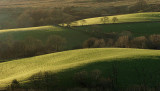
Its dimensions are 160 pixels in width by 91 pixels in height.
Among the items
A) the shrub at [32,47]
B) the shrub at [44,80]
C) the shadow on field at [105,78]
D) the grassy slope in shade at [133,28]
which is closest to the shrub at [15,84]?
the shadow on field at [105,78]

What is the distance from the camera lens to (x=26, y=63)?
3250 centimetres

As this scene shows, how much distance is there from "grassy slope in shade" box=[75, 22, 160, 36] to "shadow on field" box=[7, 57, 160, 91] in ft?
100

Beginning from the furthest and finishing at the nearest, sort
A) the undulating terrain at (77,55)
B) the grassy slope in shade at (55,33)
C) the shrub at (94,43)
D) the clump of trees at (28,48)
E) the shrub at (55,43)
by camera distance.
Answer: the grassy slope in shade at (55,33) → the shrub at (94,43) → the shrub at (55,43) → the clump of trees at (28,48) → the undulating terrain at (77,55)

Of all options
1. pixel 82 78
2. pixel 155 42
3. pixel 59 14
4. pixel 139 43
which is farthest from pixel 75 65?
pixel 59 14

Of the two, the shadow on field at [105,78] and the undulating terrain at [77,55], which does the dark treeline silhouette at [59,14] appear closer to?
the undulating terrain at [77,55]

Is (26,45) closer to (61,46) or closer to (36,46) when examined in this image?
(36,46)

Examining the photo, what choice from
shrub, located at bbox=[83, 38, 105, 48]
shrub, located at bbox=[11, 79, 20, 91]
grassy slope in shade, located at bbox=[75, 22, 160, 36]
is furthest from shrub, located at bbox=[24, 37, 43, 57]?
shrub, located at bbox=[11, 79, 20, 91]

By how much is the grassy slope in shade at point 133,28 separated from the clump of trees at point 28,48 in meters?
14.5

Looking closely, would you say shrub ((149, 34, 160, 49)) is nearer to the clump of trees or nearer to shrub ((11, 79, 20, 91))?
the clump of trees

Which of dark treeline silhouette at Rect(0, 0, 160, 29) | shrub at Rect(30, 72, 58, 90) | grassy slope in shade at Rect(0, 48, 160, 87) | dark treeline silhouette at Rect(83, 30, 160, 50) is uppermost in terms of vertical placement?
shrub at Rect(30, 72, 58, 90)

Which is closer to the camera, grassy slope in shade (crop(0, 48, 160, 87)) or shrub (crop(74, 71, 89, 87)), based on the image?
shrub (crop(74, 71, 89, 87))

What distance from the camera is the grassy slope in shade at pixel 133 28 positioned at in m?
55.3

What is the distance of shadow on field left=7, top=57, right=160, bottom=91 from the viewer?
68.7ft

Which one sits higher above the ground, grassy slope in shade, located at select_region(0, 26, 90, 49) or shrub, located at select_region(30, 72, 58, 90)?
shrub, located at select_region(30, 72, 58, 90)
